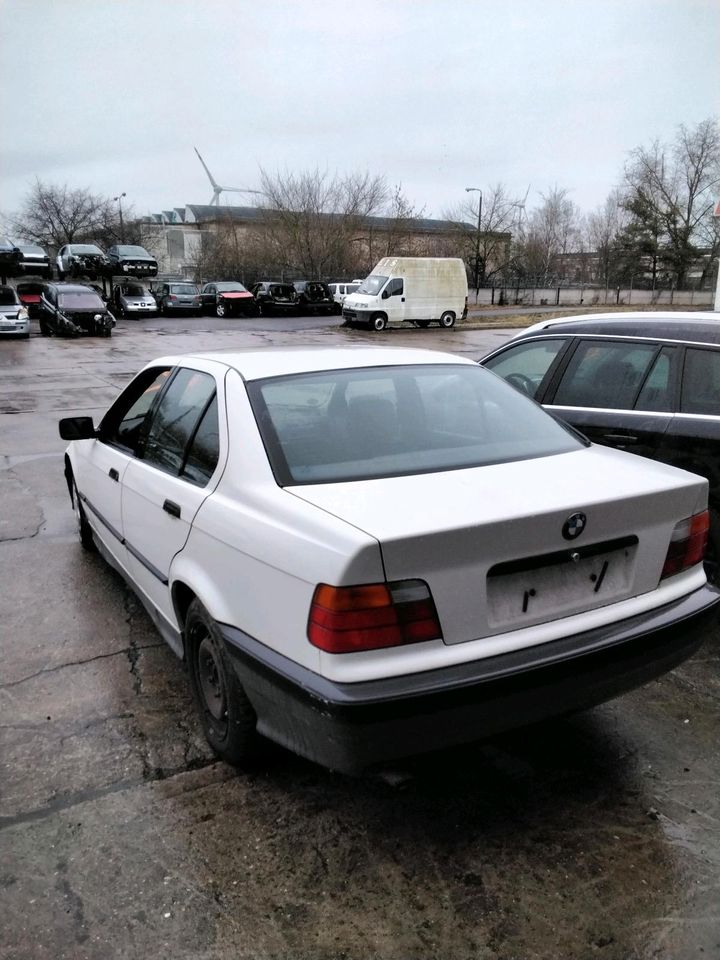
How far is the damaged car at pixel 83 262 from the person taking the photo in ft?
121

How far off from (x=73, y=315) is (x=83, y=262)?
1225cm

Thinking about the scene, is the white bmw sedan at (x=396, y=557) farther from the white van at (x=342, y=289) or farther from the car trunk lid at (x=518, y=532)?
the white van at (x=342, y=289)

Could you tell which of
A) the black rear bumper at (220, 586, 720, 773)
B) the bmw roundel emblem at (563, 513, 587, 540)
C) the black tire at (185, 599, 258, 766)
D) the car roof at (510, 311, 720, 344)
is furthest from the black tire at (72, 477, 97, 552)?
the bmw roundel emblem at (563, 513, 587, 540)

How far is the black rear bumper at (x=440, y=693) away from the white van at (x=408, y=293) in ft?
95.1

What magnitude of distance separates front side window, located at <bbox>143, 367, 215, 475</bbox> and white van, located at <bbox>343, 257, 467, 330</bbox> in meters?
27.7

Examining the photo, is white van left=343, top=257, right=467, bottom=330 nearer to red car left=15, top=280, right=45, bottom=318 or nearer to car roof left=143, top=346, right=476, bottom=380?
red car left=15, top=280, right=45, bottom=318

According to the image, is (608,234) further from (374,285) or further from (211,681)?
(211,681)

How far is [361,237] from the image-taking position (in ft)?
174

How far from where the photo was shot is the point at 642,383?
14.2 feet

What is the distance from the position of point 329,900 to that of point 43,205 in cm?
6477

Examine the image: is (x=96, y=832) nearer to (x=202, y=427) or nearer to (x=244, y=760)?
(x=244, y=760)

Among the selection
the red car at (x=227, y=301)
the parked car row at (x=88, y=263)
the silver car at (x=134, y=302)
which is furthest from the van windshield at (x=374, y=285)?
the parked car row at (x=88, y=263)

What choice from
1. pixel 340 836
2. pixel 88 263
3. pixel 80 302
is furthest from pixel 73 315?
pixel 340 836

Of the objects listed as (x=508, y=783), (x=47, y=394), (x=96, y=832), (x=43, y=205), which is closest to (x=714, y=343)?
(x=508, y=783)
